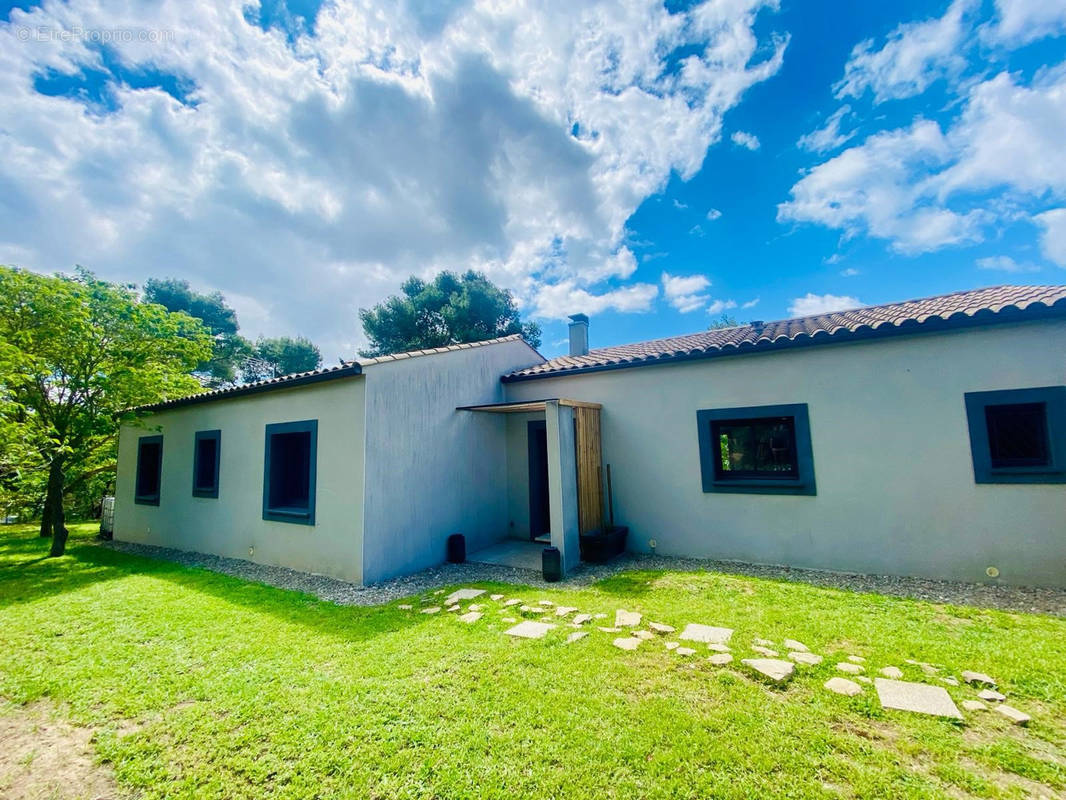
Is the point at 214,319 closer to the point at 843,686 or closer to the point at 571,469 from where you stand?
the point at 571,469

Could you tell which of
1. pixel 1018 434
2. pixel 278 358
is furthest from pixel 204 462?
pixel 278 358

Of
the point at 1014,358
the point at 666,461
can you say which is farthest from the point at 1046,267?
the point at 666,461

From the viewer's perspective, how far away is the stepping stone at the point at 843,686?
3133 mm

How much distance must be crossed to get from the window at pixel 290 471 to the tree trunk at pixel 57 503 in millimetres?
5310

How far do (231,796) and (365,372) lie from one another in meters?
5.31

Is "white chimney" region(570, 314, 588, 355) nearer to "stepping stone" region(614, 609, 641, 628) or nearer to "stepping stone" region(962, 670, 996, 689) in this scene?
"stepping stone" region(614, 609, 641, 628)

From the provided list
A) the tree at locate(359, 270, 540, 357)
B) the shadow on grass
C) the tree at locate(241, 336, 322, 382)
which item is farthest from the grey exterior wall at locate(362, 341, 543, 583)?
the tree at locate(241, 336, 322, 382)

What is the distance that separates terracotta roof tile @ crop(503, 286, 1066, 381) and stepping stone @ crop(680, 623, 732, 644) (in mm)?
4723

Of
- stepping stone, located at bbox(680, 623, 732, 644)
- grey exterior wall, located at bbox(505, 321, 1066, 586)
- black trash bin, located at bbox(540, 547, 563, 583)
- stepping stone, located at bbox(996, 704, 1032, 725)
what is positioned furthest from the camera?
black trash bin, located at bbox(540, 547, 563, 583)

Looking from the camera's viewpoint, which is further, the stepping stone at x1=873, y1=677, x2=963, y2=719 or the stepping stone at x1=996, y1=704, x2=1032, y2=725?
the stepping stone at x1=873, y1=677, x2=963, y2=719

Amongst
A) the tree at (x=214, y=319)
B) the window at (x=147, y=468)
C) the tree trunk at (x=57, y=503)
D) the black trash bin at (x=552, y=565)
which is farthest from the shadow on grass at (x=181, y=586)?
the tree at (x=214, y=319)

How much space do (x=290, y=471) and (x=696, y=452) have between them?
8164 mm

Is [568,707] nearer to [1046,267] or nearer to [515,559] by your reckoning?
[515,559]

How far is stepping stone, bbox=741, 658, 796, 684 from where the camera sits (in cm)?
337
